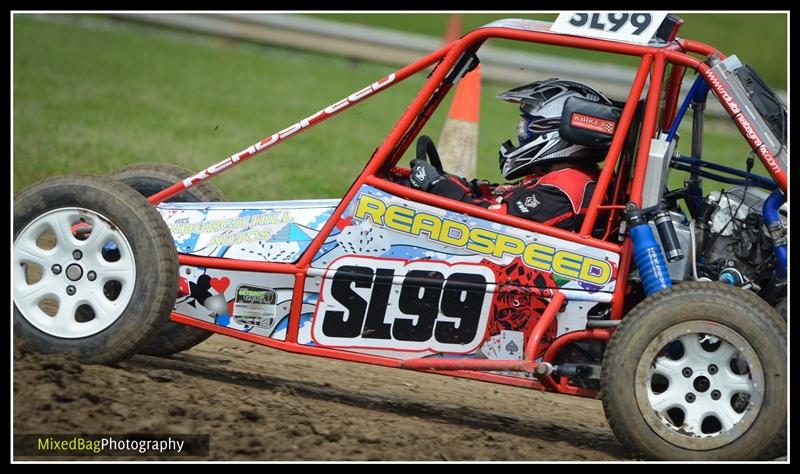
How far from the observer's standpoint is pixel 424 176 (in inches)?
222

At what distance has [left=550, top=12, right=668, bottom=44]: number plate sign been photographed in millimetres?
5465

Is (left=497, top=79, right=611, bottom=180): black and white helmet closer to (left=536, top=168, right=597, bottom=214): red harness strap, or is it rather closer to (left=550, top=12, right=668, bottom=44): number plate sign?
(left=536, top=168, right=597, bottom=214): red harness strap

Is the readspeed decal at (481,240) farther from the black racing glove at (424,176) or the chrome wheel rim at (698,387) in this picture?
the chrome wheel rim at (698,387)

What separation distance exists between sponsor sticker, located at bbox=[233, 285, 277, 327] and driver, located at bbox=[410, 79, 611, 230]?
3.10ft

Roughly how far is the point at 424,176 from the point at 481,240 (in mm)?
467

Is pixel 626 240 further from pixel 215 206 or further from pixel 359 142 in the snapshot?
pixel 359 142

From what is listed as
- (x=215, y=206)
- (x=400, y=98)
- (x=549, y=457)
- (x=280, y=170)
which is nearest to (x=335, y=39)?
(x=400, y=98)

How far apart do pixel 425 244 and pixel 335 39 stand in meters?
15.2

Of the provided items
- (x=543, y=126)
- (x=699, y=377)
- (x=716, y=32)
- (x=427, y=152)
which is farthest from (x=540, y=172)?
(x=716, y=32)

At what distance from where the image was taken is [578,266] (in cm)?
536

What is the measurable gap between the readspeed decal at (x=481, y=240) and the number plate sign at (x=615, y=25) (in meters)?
1.06

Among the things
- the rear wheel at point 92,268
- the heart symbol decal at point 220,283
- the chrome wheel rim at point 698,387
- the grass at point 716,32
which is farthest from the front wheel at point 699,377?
the grass at point 716,32

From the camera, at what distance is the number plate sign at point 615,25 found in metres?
5.46

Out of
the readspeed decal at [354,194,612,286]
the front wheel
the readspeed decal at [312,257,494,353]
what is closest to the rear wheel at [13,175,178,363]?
the readspeed decal at [312,257,494,353]
